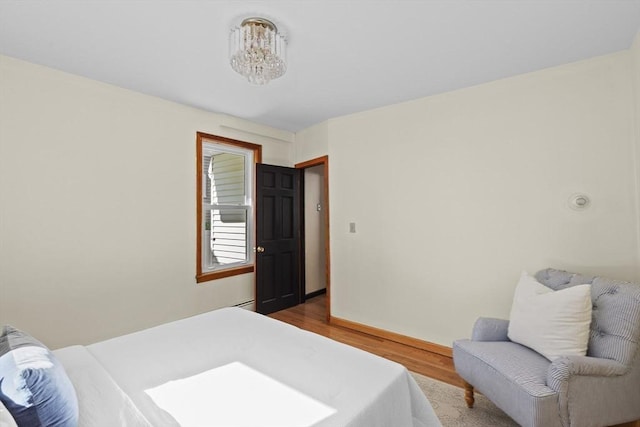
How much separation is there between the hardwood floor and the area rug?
0.17 m

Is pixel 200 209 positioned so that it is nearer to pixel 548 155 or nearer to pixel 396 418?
pixel 396 418

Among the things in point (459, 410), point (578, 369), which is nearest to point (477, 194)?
point (578, 369)

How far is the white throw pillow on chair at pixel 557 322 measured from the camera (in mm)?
1762

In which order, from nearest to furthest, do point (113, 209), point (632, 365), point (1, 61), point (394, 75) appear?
point (632, 365) < point (1, 61) < point (394, 75) < point (113, 209)

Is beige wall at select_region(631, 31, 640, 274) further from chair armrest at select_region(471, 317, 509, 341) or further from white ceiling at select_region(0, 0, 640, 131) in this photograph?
chair armrest at select_region(471, 317, 509, 341)

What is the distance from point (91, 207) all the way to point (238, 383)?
2266mm

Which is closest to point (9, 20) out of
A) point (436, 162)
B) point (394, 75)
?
point (394, 75)

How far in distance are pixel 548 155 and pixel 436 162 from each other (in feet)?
2.93

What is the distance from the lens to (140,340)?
182 centimetres

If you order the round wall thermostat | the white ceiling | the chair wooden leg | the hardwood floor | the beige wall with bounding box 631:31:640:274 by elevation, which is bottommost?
the hardwood floor

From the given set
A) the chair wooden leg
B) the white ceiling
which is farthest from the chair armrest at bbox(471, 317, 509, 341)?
the white ceiling

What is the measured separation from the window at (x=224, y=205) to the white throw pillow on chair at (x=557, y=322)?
121 inches

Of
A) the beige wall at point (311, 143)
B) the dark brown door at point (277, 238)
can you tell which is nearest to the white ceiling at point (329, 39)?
the beige wall at point (311, 143)

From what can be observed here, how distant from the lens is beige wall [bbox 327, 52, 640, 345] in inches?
88.7
